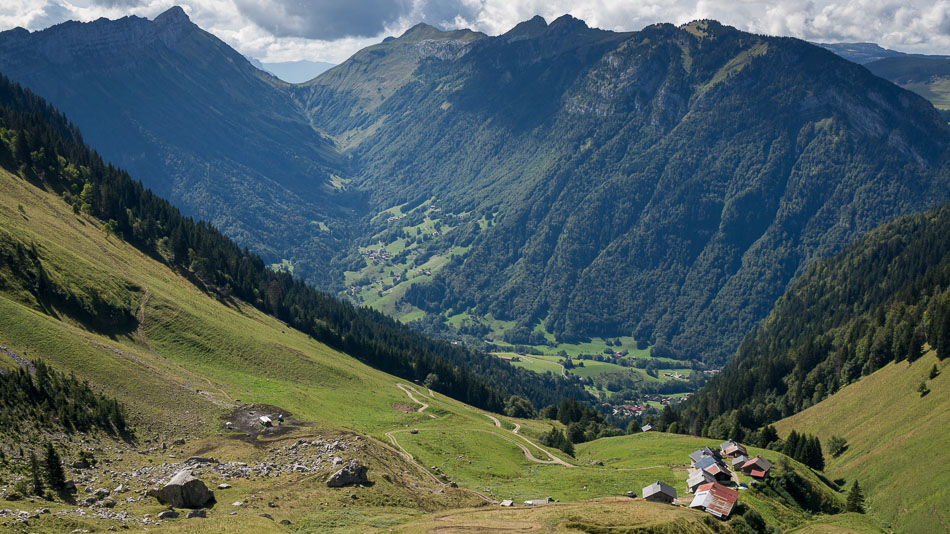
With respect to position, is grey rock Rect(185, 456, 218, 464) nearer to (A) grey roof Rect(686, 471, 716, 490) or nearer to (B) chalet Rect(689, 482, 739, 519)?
(B) chalet Rect(689, 482, 739, 519)

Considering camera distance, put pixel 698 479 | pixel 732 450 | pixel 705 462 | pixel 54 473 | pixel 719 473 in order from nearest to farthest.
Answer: pixel 54 473 < pixel 698 479 < pixel 719 473 < pixel 705 462 < pixel 732 450

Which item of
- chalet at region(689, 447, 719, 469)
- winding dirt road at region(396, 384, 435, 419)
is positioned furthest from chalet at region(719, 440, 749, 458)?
winding dirt road at region(396, 384, 435, 419)

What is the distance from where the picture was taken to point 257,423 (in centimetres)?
8412

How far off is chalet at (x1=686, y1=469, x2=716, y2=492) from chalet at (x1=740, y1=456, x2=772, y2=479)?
851 cm

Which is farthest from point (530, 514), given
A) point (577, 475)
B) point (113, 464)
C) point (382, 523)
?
point (113, 464)

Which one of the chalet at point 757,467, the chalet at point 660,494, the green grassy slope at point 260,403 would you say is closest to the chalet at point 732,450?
the chalet at point 757,467

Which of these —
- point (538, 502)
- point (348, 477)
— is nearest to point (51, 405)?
point (348, 477)

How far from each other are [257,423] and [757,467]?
70131 millimetres

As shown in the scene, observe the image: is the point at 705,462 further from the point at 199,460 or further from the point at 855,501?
the point at 199,460

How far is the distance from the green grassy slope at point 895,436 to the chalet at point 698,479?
79.7 ft

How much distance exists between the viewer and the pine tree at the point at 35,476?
160 ft

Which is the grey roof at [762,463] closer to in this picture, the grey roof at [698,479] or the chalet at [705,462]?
the chalet at [705,462]

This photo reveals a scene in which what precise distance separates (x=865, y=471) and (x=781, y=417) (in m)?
67.9

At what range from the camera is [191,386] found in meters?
93.1
